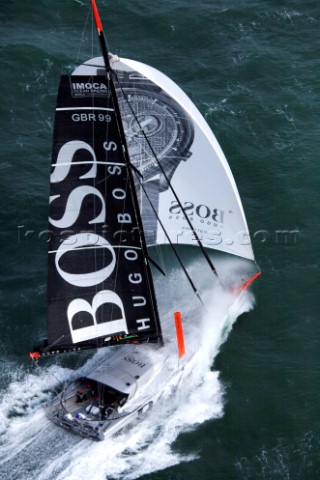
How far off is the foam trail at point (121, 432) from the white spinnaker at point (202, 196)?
422 centimetres

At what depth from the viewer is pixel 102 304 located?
34.5m

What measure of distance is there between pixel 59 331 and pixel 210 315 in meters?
8.27

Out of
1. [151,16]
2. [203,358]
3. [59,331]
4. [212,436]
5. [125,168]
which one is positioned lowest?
[212,436]

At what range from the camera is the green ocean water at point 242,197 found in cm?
3388

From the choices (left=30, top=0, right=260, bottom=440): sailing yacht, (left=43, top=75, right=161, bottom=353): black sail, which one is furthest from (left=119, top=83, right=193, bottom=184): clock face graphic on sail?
(left=43, top=75, right=161, bottom=353): black sail

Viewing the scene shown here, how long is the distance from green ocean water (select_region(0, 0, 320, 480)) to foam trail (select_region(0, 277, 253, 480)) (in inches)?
3.1

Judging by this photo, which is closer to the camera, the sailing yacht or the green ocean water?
the sailing yacht

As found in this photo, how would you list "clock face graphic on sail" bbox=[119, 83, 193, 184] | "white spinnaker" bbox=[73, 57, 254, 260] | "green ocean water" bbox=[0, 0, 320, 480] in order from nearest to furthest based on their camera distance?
"green ocean water" bbox=[0, 0, 320, 480] → "clock face graphic on sail" bbox=[119, 83, 193, 184] → "white spinnaker" bbox=[73, 57, 254, 260]

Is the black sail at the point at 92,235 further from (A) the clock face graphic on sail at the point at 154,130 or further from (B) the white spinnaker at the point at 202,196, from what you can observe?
(B) the white spinnaker at the point at 202,196

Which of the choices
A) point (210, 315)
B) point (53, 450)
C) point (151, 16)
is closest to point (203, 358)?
point (210, 315)

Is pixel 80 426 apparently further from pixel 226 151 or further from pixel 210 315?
pixel 226 151

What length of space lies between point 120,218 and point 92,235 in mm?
1290

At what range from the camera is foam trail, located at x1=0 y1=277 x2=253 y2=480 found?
32781mm

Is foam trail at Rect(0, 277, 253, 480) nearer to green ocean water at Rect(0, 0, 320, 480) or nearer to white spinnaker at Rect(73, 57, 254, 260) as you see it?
green ocean water at Rect(0, 0, 320, 480)
